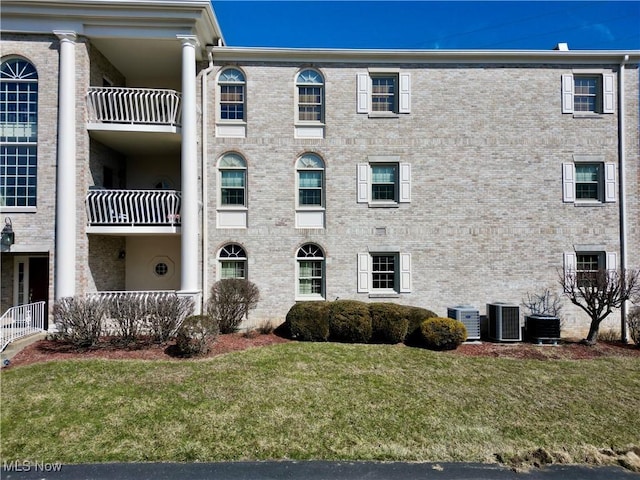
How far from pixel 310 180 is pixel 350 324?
507 centimetres

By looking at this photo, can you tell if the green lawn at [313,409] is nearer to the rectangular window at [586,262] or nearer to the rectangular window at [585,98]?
the rectangular window at [586,262]

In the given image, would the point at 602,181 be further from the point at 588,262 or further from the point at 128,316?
the point at 128,316

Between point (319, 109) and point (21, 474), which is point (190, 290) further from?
point (319, 109)

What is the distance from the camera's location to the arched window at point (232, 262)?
11500mm

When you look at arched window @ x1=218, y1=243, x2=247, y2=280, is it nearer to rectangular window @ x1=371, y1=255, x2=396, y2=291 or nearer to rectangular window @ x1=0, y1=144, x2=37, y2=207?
rectangular window @ x1=371, y1=255, x2=396, y2=291

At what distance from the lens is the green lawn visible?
16.3 ft

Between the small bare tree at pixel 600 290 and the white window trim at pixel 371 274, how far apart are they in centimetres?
480

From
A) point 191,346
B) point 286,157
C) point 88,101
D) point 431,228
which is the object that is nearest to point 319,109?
point 286,157

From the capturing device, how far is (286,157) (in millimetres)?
11617

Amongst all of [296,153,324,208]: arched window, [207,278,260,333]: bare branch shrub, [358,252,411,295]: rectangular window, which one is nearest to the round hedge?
[207,278,260,333]: bare branch shrub

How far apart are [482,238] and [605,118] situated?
6.02 m

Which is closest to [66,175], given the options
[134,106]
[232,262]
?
[134,106]

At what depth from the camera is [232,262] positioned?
11.6m

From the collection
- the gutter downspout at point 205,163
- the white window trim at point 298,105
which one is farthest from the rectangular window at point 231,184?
the white window trim at point 298,105
